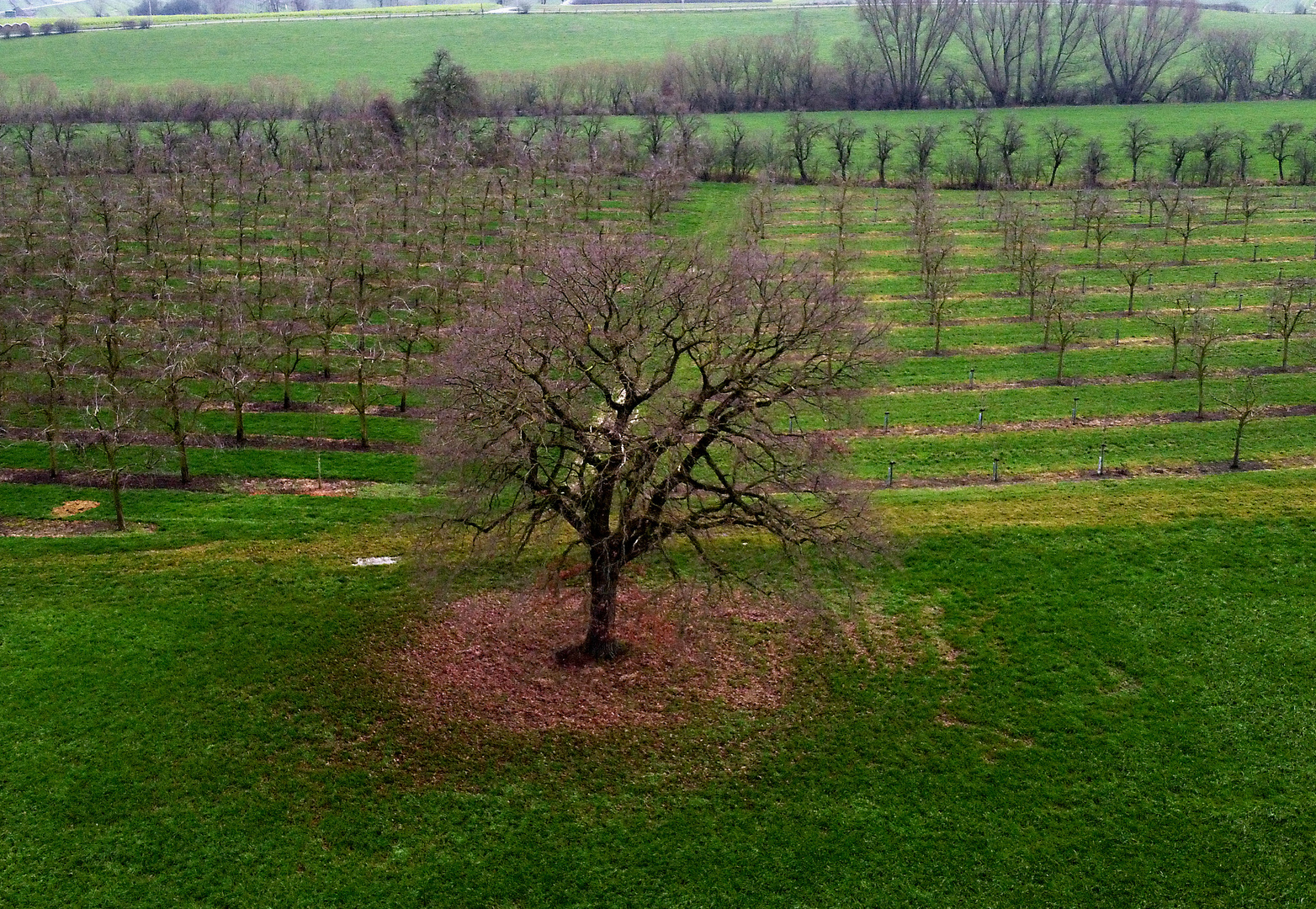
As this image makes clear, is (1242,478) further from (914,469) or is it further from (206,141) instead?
(206,141)

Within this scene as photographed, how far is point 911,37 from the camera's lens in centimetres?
15738

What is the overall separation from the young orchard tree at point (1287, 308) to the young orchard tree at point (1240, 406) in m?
Answer: 3.48

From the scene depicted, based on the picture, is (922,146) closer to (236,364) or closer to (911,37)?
(911,37)

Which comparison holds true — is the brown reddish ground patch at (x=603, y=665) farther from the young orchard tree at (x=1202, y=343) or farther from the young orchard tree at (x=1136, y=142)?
the young orchard tree at (x=1136, y=142)

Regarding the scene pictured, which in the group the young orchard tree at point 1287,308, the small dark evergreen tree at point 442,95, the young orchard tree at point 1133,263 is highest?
the small dark evergreen tree at point 442,95

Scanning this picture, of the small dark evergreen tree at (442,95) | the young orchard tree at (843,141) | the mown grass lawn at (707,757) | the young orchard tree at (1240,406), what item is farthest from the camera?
the small dark evergreen tree at (442,95)

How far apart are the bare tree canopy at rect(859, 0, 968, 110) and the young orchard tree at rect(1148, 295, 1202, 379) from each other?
88969 millimetres

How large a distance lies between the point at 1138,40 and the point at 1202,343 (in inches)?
4854

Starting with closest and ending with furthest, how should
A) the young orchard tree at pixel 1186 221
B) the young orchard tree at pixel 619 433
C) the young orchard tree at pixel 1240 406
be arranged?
the young orchard tree at pixel 619 433
the young orchard tree at pixel 1240 406
the young orchard tree at pixel 1186 221

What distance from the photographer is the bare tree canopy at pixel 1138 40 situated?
151 metres

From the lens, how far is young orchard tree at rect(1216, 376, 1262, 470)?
146 feet

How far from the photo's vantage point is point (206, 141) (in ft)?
294

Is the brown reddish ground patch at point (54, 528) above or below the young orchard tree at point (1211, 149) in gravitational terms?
below

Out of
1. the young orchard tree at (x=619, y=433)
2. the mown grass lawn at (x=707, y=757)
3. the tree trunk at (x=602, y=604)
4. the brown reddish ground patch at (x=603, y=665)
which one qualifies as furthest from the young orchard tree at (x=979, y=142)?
the tree trunk at (x=602, y=604)
